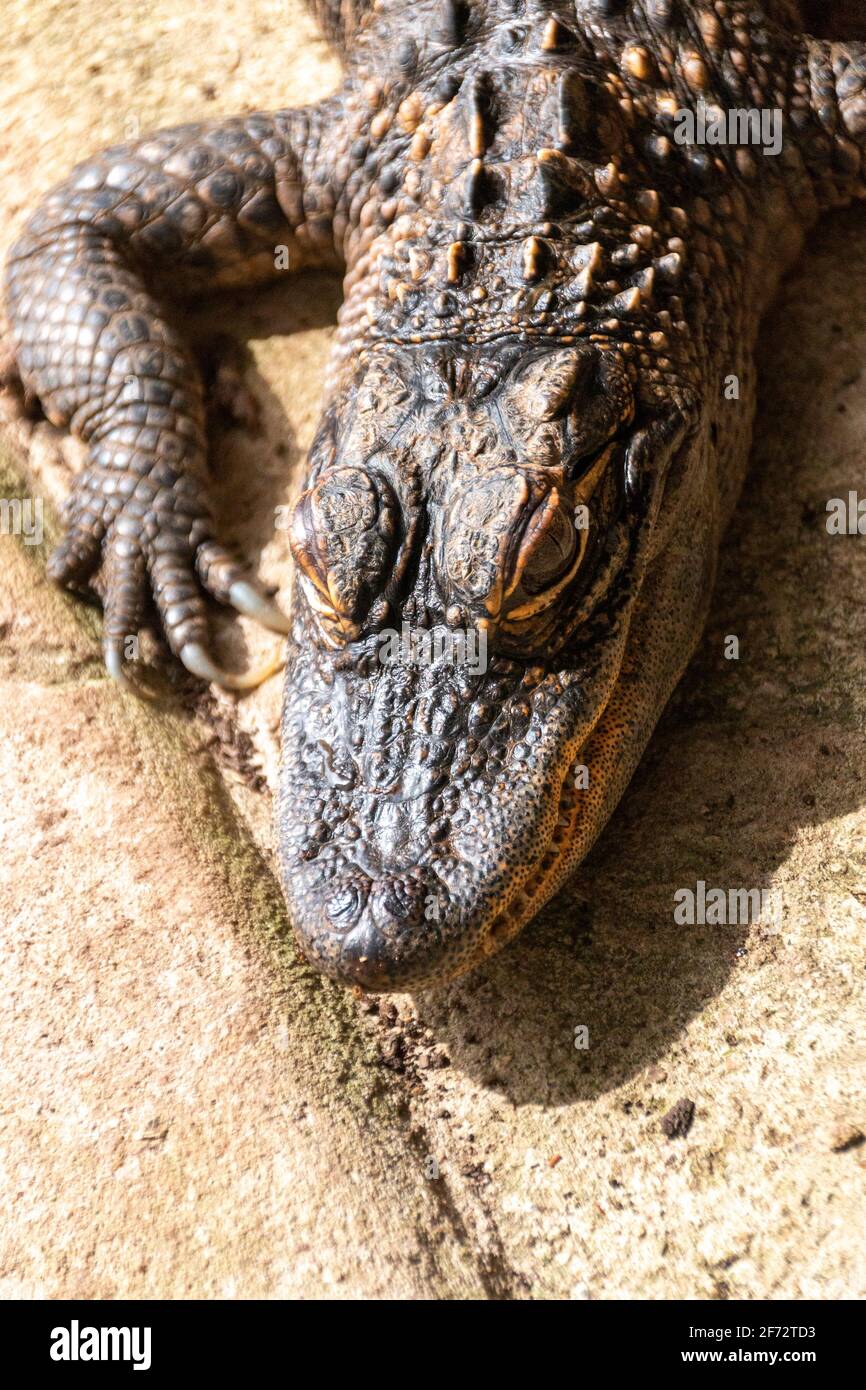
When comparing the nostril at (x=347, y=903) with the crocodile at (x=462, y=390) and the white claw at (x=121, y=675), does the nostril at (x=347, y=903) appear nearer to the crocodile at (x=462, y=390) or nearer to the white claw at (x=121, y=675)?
the crocodile at (x=462, y=390)

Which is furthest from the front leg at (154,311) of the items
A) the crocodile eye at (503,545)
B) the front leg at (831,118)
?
the front leg at (831,118)

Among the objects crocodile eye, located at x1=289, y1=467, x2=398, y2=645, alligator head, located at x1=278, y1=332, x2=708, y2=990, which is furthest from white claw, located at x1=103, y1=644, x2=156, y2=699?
crocodile eye, located at x1=289, y1=467, x2=398, y2=645

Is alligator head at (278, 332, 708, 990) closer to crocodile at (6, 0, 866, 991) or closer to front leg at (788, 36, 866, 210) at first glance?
crocodile at (6, 0, 866, 991)

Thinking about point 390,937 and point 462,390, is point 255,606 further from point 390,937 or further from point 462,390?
point 390,937

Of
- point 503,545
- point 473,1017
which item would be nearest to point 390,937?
point 473,1017

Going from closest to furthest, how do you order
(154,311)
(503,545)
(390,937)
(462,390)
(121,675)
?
1. (390,937)
2. (503,545)
3. (462,390)
4. (121,675)
5. (154,311)
